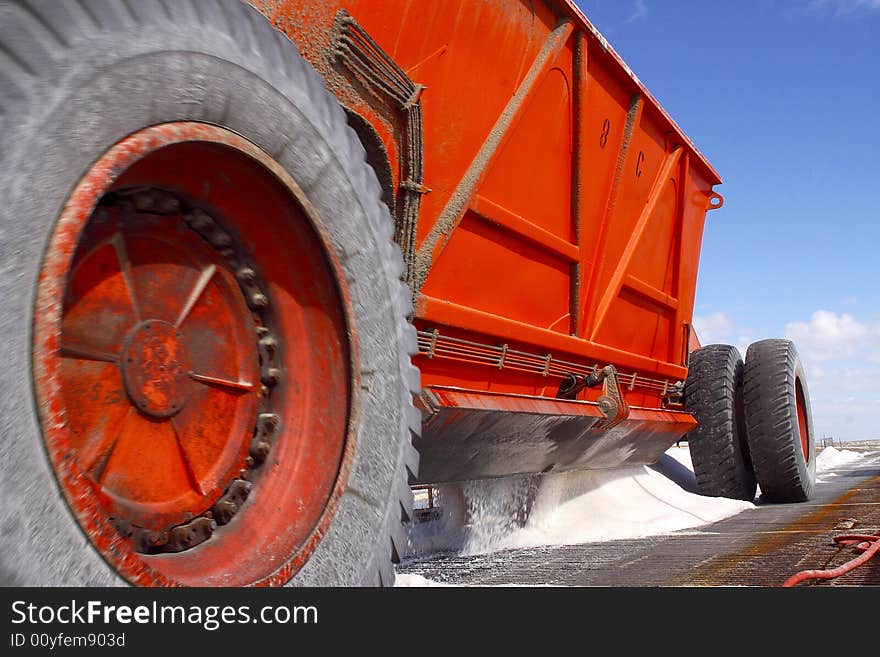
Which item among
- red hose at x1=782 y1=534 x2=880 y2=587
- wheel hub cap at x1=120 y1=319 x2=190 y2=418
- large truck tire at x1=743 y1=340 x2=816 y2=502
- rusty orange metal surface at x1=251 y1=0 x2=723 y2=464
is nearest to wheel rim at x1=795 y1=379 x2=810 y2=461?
large truck tire at x1=743 y1=340 x2=816 y2=502

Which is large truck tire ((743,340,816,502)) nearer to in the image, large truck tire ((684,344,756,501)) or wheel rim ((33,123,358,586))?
large truck tire ((684,344,756,501))

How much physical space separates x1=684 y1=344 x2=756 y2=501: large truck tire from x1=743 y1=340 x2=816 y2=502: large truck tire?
13 centimetres

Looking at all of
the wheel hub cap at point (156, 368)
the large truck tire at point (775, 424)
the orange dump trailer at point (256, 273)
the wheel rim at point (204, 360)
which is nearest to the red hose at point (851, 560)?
the orange dump trailer at point (256, 273)

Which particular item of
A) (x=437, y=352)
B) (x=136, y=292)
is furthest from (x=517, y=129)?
(x=136, y=292)

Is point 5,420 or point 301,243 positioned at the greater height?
point 301,243

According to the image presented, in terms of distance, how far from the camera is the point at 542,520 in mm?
4137

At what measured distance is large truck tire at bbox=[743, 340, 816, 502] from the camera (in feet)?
17.8

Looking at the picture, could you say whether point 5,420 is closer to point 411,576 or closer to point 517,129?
point 411,576

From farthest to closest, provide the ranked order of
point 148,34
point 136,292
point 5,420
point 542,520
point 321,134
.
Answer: point 542,520, point 321,134, point 136,292, point 148,34, point 5,420

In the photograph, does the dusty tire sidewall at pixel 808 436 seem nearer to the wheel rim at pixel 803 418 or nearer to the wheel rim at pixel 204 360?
the wheel rim at pixel 803 418

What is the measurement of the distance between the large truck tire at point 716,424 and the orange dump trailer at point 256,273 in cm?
271

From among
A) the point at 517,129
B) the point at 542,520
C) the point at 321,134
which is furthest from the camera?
the point at 542,520

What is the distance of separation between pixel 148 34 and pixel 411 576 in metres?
1.97

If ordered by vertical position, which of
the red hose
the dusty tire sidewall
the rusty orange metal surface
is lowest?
the red hose
